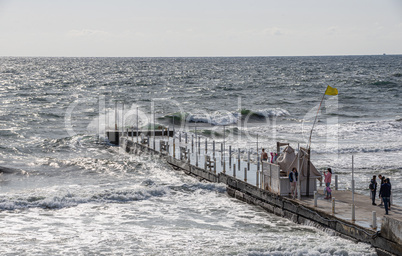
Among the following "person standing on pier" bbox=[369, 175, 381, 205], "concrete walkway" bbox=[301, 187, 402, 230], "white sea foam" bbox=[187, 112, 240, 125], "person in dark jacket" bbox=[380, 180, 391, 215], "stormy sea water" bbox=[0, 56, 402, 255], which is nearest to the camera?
"stormy sea water" bbox=[0, 56, 402, 255]

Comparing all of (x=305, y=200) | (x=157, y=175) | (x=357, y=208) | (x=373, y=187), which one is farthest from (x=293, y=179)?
(x=157, y=175)

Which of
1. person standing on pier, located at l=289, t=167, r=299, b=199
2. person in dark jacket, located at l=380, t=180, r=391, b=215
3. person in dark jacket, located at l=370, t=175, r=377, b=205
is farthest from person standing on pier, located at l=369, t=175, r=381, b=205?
person standing on pier, located at l=289, t=167, r=299, b=199

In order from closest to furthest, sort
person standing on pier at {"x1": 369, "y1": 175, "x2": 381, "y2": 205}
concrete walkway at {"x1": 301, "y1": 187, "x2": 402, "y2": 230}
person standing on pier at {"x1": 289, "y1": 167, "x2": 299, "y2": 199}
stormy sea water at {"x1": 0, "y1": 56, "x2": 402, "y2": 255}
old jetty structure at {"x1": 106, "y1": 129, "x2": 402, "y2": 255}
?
old jetty structure at {"x1": 106, "y1": 129, "x2": 402, "y2": 255}, stormy sea water at {"x1": 0, "y1": 56, "x2": 402, "y2": 255}, concrete walkway at {"x1": 301, "y1": 187, "x2": 402, "y2": 230}, person standing on pier at {"x1": 369, "y1": 175, "x2": 381, "y2": 205}, person standing on pier at {"x1": 289, "y1": 167, "x2": 299, "y2": 199}

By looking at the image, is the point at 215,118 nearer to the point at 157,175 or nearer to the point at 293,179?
Result: the point at 157,175

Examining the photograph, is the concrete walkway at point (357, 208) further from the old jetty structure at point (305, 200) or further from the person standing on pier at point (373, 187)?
the person standing on pier at point (373, 187)

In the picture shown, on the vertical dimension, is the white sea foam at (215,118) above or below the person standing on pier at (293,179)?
below

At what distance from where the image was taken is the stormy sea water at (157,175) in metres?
21.1

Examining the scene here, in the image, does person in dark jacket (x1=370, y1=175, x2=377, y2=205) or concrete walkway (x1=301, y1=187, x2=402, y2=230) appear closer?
concrete walkway (x1=301, y1=187, x2=402, y2=230)

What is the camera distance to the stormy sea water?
830 inches

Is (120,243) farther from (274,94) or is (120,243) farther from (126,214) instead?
(274,94)

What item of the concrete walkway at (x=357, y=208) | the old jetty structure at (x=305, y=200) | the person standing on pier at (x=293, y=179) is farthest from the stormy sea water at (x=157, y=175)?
the person standing on pier at (x=293, y=179)

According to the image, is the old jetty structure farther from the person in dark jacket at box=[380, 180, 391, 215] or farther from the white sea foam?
the white sea foam

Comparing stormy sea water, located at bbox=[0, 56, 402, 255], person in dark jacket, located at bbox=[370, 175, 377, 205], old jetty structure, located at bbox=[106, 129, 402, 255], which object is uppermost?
person in dark jacket, located at bbox=[370, 175, 377, 205]

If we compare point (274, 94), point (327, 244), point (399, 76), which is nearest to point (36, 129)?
point (327, 244)
